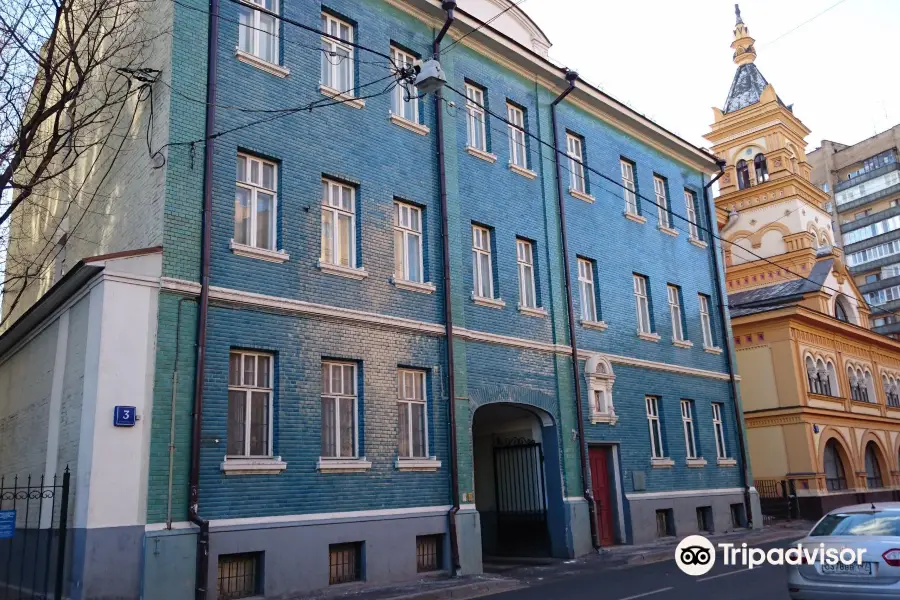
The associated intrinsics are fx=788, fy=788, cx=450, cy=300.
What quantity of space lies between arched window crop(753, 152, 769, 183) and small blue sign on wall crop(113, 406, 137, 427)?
37.2 m

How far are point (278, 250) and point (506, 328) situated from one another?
6.19 metres

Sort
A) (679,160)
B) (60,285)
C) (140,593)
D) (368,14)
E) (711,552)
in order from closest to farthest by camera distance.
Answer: (140,593), (60,285), (368,14), (711,552), (679,160)

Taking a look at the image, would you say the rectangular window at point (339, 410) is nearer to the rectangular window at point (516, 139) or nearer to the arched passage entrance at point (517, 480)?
the arched passage entrance at point (517, 480)

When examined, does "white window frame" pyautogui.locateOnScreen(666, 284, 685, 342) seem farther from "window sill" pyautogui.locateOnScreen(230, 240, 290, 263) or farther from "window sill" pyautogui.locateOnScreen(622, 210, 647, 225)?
"window sill" pyautogui.locateOnScreen(230, 240, 290, 263)

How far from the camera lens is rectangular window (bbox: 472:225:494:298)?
18.3m

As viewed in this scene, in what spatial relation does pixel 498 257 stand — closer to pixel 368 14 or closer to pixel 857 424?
pixel 368 14

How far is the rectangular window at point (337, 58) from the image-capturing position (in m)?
16.3

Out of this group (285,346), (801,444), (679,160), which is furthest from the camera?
(801,444)

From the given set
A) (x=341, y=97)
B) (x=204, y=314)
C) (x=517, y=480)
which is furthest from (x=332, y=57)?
(x=517, y=480)

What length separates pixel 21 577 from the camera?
1375 cm

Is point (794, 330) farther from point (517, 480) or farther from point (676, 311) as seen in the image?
point (517, 480)

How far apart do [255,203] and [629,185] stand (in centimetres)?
1331

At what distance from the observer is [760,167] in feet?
137

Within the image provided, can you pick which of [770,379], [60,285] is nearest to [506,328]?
[60,285]
